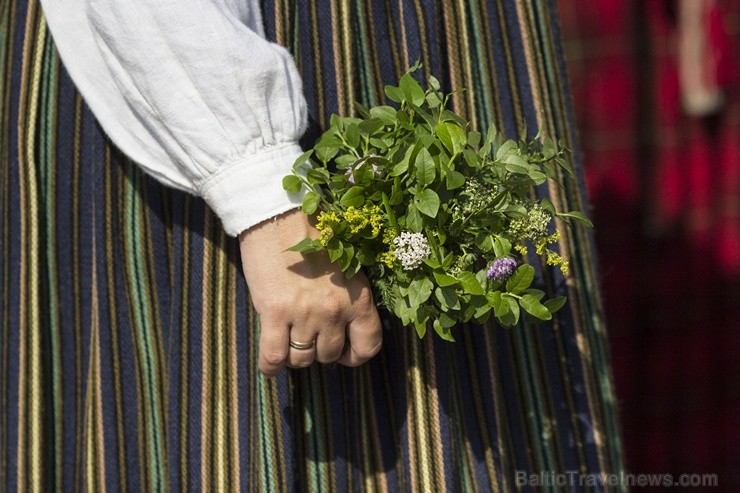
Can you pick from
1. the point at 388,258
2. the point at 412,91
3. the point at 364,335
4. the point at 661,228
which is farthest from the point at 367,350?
the point at 661,228

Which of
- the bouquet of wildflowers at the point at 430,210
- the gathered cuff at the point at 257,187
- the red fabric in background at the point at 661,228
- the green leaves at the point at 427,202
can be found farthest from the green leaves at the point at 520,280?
the red fabric in background at the point at 661,228

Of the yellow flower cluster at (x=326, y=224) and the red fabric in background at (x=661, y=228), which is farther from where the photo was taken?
the red fabric in background at (x=661, y=228)

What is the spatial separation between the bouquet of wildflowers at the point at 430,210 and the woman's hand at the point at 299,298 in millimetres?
28

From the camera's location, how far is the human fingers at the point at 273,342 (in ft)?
2.85

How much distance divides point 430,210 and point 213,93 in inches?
9.3

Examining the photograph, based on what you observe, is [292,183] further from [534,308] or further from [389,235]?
[534,308]

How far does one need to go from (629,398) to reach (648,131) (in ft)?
2.12

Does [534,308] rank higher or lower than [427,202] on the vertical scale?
lower

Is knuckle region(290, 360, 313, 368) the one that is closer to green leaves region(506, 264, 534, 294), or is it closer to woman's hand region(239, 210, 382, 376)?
woman's hand region(239, 210, 382, 376)

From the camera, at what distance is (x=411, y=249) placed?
80 cm

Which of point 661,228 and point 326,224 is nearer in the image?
point 326,224

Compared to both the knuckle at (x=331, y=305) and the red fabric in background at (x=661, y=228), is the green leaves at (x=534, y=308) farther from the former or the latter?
the red fabric in background at (x=661, y=228)

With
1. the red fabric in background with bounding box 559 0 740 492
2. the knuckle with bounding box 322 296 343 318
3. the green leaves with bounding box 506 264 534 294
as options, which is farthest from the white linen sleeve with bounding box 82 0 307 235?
the red fabric in background with bounding box 559 0 740 492

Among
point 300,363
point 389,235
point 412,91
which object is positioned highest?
point 412,91
